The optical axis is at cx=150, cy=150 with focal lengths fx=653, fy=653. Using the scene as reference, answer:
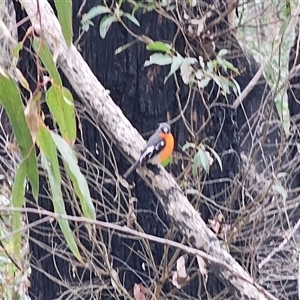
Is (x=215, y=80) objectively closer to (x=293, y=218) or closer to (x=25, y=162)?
(x=293, y=218)

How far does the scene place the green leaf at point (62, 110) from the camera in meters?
1.11

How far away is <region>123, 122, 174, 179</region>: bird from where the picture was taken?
168 centimetres

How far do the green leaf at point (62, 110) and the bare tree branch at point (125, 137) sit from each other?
0.38 metres

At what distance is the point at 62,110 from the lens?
44.7 inches

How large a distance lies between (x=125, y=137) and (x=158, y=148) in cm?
20

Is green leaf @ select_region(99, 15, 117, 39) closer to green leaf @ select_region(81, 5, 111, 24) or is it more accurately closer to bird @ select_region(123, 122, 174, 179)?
green leaf @ select_region(81, 5, 111, 24)

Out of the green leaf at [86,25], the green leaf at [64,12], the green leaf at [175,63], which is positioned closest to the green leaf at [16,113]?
the green leaf at [64,12]

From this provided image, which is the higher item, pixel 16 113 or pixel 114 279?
pixel 16 113

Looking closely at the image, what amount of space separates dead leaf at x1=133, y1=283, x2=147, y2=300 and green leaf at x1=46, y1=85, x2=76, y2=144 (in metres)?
1.15

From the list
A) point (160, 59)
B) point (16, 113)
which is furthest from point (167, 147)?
point (16, 113)

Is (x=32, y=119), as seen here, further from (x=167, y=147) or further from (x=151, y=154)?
(x=167, y=147)

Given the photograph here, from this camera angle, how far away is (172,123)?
218 cm

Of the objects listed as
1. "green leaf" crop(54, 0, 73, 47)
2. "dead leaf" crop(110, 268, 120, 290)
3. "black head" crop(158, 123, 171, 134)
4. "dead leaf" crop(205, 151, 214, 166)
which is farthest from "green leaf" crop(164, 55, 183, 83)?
"green leaf" crop(54, 0, 73, 47)

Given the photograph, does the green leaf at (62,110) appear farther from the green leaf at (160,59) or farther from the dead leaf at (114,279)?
the dead leaf at (114,279)
